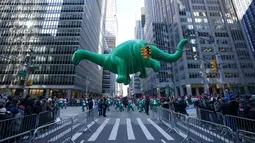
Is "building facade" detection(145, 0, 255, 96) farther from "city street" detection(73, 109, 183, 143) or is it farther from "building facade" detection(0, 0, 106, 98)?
"city street" detection(73, 109, 183, 143)

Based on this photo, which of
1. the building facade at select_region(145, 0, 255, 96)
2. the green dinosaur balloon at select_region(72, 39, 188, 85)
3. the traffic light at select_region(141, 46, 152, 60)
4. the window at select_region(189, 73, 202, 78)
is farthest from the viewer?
the building facade at select_region(145, 0, 255, 96)

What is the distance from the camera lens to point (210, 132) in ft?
15.0

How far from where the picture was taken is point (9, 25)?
48.9 meters

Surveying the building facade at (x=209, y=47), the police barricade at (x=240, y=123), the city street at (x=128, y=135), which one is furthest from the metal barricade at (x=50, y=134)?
the building facade at (x=209, y=47)

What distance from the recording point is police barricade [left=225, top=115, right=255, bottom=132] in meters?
5.16

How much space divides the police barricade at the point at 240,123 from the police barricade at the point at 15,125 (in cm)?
810

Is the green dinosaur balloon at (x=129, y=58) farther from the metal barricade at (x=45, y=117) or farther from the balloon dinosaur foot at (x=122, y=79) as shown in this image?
the metal barricade at (x=45, y=117)

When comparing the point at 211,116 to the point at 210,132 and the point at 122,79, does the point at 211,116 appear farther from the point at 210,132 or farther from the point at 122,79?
the point at 122,79

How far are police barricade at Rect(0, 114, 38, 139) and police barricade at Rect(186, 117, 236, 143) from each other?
272 inches

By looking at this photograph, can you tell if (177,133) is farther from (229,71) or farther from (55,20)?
(55,20)

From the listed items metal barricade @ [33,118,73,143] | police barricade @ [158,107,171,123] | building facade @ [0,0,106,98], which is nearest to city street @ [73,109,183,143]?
police barricade @ [158,107,171,123]

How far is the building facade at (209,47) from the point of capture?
141ft

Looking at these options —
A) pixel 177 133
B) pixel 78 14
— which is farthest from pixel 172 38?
pixel 177 133

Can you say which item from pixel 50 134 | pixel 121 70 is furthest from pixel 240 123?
pixel 50 134
